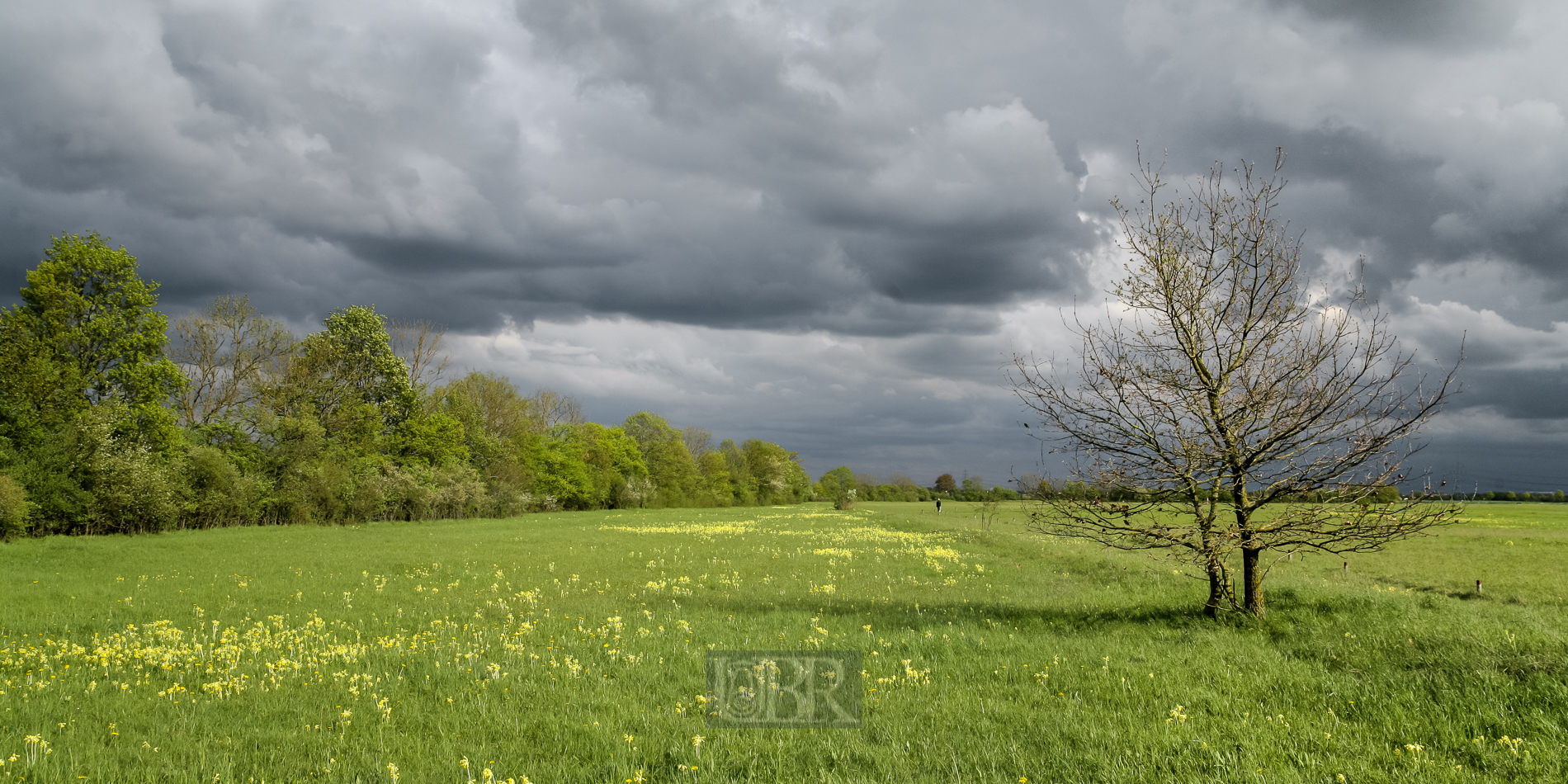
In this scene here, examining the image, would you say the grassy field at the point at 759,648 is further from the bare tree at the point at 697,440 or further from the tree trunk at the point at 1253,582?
the bare tree at the point at 697,440

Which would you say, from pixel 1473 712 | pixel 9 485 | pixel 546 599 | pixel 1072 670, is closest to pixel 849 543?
pixel 546 599

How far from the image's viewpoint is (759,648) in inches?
444

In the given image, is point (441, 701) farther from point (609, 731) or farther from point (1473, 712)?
point (1473, 712)

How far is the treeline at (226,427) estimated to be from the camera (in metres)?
33.2

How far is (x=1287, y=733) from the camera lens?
680 cm

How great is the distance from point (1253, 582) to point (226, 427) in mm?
56197

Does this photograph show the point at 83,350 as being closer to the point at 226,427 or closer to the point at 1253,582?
the point at 226,427

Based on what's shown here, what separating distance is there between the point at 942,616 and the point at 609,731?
28.4 ft

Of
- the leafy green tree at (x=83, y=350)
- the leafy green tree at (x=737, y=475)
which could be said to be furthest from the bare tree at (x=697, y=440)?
the leafy green tree at (x=83, y=350)

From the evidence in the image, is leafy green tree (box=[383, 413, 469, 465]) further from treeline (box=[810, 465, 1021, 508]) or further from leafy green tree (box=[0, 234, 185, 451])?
treeline (box=[810, 465, 1021, 508])

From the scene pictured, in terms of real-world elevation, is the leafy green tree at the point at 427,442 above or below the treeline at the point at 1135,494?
above

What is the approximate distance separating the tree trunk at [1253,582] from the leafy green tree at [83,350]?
48.2 meters

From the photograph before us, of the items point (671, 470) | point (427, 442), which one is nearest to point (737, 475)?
point (671, 470)

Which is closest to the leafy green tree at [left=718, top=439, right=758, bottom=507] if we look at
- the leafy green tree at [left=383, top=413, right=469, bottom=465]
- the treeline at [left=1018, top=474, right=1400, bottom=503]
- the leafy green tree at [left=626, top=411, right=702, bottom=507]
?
the leafy green tree at [left=626, top=411, right=702, bottom=507]
